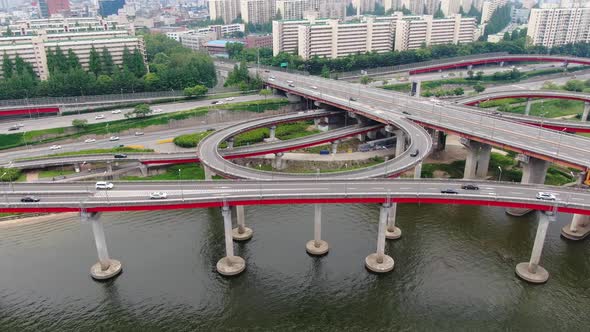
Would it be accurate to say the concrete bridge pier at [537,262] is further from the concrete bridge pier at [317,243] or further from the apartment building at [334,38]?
the apartment building at [334,38]

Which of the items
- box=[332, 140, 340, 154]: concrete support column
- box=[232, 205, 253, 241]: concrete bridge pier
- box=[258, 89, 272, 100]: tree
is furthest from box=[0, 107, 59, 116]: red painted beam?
box=[232, 205, 253, 241]: concrete bridge pier

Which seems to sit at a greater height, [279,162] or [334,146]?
[334,146]

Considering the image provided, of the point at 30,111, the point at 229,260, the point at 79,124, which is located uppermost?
the point at 30,111

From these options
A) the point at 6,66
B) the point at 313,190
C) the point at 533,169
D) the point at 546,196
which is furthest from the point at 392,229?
the point at 6,66

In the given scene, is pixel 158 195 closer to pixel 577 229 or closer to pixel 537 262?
pixel 537 262

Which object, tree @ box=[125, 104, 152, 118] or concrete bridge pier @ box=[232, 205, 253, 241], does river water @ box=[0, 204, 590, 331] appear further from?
tree @ box=[125, 104, 152, 118]

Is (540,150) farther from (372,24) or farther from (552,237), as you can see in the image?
(372,24)

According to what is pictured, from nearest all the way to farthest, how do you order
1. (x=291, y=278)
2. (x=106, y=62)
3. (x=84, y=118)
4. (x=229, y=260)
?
(x=291, y=278) → (x=229, y=260) → (x=84, y=118) → (x=106, y=62)

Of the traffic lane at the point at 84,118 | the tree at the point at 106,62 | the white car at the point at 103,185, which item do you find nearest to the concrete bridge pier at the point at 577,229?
the white car at the point at 103,185
